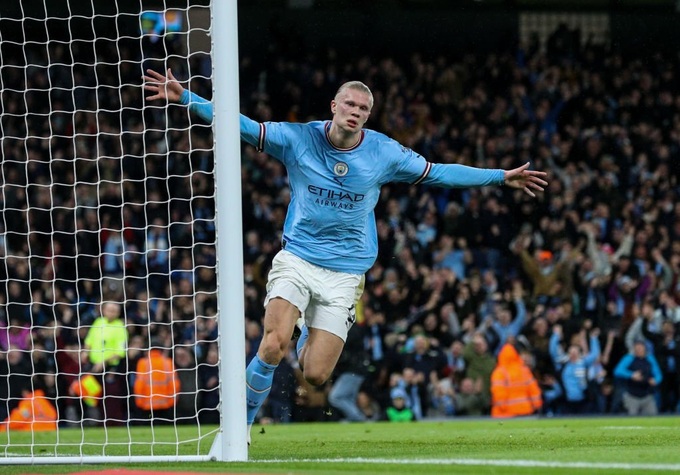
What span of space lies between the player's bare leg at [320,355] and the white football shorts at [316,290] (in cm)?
5

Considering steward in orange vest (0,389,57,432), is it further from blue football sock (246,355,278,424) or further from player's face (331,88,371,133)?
player's face (331,88,371,133)

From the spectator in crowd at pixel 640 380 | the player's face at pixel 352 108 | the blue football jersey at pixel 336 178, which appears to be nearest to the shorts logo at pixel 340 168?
the blue football jersey at pixel 336 178

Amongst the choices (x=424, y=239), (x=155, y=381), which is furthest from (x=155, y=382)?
(x=424, y=239)

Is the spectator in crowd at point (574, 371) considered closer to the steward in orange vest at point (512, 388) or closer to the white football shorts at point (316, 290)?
the steward in orange vest at point (512, 388)

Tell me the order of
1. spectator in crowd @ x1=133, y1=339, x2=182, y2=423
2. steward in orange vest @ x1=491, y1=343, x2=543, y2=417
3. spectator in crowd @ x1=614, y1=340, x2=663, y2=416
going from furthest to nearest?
1. spectator in crowd @ x1=614, y1=340, x2=663, y2=416
2. steward in orange vest @ x1=491, y1=343, x2=543, y2=417
3. spectator in crowd @ x1=133, y1=339, x2=182, y2=423

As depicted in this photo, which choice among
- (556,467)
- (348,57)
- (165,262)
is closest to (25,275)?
(165,262)

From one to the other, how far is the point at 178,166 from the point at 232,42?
1524 cm

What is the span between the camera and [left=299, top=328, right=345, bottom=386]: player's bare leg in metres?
9.01

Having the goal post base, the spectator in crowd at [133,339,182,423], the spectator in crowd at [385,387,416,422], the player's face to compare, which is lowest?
the spectator in crowd at [385,387,416,422]

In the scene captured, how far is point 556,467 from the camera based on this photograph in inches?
270

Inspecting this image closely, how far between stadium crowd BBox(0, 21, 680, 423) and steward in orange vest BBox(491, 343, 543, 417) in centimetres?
4

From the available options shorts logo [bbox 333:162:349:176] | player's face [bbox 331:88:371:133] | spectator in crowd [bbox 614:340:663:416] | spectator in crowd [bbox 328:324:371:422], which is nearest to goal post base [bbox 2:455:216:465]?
shorts logo [bbox 333:162:349:176]

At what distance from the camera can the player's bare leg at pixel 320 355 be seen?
9.01m

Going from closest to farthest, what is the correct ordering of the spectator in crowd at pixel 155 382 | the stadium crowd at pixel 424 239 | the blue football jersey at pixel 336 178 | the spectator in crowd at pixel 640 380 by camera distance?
the blue football jersey at pixel 336 178 < the spectator in crowd at pixel 155 382 < the stadium crowd at pixel 424 239 < the spectator in crowd at pixel 640 380
